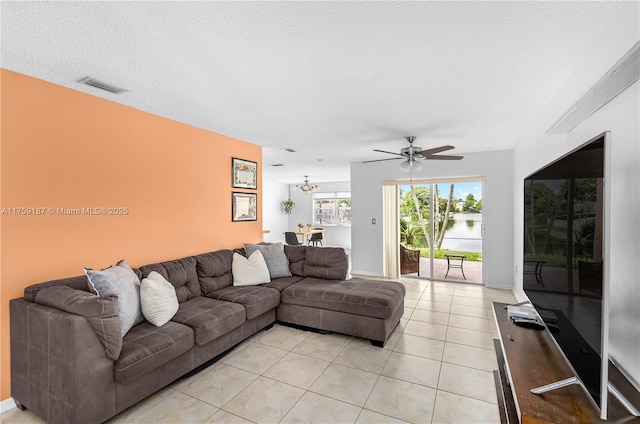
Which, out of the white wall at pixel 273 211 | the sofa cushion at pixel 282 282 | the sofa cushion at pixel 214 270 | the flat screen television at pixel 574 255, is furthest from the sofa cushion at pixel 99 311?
the white wall at pixel 273 211

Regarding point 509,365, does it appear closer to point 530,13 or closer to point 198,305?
point 530,13

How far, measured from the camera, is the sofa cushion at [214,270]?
3.40 meters

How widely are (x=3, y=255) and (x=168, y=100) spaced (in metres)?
1.74

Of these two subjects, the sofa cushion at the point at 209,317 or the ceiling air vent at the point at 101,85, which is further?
the sofa cushion at the point at 209,317

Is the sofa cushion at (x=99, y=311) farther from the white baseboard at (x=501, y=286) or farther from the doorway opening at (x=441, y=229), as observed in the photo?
the white baseboard at (x=501, y=286)

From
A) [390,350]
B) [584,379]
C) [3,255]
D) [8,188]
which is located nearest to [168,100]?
[8,188]

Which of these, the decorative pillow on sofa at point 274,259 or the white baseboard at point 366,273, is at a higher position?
the decorative pillow on sofa at point 274,259

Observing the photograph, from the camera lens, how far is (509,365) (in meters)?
1.58

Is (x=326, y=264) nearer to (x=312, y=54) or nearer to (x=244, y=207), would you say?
(x=244, y=207)

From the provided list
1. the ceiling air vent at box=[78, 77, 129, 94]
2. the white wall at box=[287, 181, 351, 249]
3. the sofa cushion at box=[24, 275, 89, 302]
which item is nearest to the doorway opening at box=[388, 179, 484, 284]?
the white wall at box=[287, 181, 351, 249]

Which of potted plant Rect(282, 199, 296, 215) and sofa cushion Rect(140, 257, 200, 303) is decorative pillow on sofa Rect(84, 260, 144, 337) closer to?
sofa cushion Rect(140, 257, 200, 303)

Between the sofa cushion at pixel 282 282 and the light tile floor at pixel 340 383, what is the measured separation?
480 millimetres

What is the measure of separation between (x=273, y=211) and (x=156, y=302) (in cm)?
855

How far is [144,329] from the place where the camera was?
2363 mm
